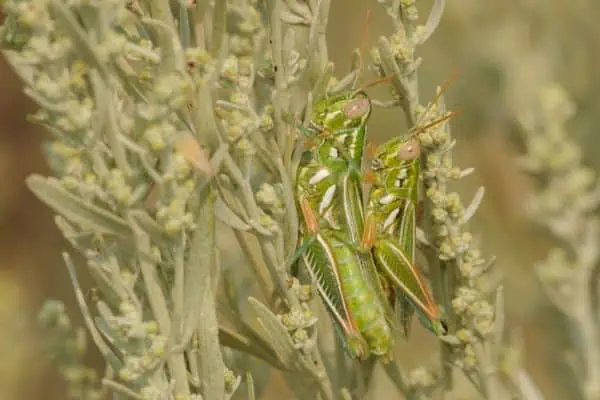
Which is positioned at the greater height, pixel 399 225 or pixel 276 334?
pixel 399 225

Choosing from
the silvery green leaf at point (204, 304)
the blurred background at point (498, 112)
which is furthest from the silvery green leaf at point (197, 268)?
the blurred background at point (498, 112)

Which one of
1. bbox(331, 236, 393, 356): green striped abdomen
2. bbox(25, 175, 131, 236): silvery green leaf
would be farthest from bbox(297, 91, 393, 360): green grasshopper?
bbox(25, 175, 131, 236): silvery green leaf

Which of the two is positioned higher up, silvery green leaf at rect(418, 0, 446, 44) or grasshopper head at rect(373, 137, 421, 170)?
silvery green leaf at rect(418, 0, 446, 44)

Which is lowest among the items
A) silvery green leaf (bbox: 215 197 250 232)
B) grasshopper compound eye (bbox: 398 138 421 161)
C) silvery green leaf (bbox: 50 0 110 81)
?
silvery green leaf (bbox: 215 197 250 232)

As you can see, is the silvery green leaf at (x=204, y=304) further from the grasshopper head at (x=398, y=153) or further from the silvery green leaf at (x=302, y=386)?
the grasshopper head at (x=398, y=153)

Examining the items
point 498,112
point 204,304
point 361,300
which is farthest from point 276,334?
point 498,112

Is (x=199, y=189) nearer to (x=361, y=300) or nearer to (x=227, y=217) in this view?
(x=227, y=217)

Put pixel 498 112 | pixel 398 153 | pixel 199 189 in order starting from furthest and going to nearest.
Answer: pixel 498 112 < pixel 398 153 < pixel 199 189

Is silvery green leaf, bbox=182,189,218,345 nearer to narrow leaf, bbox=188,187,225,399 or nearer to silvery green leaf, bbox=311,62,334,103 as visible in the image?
narrow leaf, bbox=188,187,225,399
